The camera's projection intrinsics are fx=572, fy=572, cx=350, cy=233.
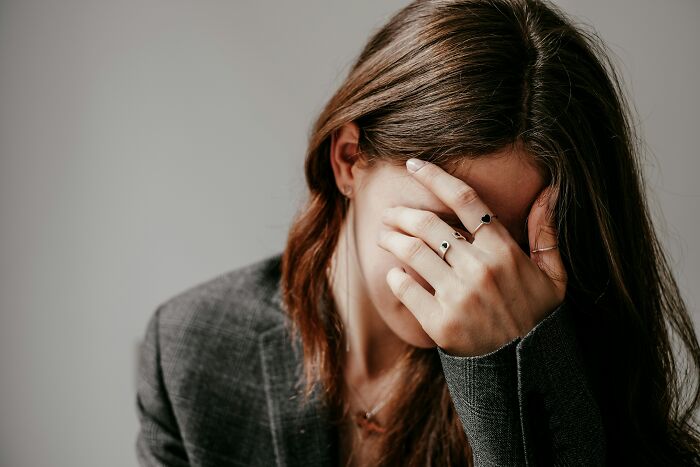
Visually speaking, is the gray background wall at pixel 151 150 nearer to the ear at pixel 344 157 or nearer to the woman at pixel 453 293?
the woman at pixel 453 293

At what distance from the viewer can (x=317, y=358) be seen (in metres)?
1.14

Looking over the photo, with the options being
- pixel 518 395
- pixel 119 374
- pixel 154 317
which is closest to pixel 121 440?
pixel 119 374

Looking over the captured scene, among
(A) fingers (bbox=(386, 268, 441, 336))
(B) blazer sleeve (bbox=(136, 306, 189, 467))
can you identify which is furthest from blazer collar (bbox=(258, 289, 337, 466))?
(A) fingers (bbox=(386, 268, 441, 336))

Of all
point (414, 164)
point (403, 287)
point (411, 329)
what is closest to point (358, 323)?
point (411, 329)

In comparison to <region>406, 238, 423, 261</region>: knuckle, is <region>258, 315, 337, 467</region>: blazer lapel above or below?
below

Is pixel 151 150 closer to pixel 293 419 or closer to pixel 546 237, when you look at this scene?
pixel 293 419

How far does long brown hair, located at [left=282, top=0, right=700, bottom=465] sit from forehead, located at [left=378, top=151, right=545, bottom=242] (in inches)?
0.8

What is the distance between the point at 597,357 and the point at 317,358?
0.55m

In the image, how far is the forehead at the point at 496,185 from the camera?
850mm

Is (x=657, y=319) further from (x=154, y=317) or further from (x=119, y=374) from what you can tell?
(x=119, y=374)

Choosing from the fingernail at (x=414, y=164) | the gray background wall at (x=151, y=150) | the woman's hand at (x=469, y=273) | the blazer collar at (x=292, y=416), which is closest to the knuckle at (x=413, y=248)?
the woman's hand at (x=469, y=273)

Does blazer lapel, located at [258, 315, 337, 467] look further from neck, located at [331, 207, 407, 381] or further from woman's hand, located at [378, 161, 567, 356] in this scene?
woman's hand, located at [378, 161, 567, 356]

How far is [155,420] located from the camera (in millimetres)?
1222

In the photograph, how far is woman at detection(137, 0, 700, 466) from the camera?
33.8 inches
